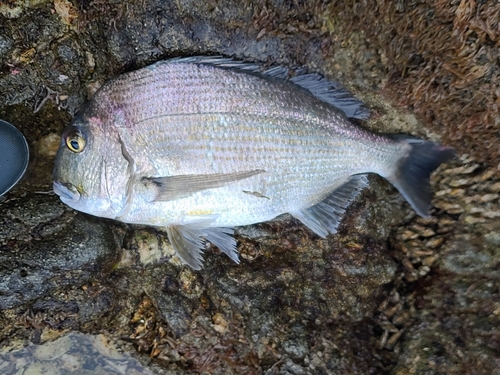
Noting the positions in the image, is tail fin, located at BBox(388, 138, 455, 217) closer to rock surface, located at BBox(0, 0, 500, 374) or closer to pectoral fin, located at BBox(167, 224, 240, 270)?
rock surface, located at BBox(0, 0, 500, 374)

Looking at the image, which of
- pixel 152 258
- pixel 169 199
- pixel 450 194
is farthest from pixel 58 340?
pixel 450 194

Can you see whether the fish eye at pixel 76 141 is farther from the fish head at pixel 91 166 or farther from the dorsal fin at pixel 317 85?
the dorsal fin at pixel 317 85

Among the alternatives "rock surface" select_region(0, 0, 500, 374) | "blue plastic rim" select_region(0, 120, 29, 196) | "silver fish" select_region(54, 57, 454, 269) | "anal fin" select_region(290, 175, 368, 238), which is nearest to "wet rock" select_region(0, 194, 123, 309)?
"rock surface" select_region(0, 0, 500, 374)

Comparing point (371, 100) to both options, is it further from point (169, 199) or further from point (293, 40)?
point (169, 199)

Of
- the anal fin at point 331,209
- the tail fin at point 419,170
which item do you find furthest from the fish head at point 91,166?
the tail fin at point 419,170

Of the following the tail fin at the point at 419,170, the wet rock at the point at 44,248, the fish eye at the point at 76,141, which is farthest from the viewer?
the tail fin at the point at 419,170

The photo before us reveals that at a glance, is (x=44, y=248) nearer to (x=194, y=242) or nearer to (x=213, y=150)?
(x=194, y=242)

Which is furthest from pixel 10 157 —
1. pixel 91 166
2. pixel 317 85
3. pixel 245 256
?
pixel 317 85
